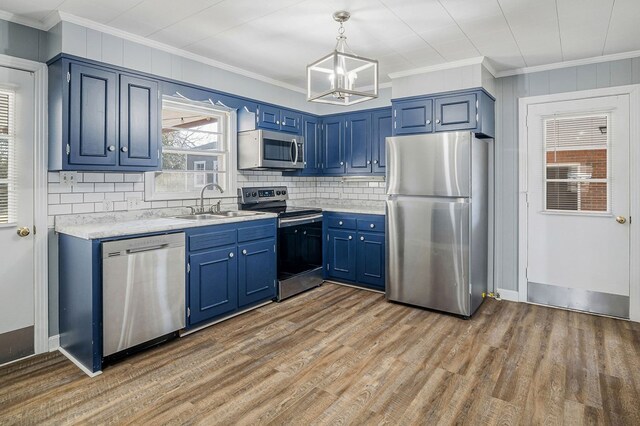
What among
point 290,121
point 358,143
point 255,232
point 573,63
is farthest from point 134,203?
point 573,63

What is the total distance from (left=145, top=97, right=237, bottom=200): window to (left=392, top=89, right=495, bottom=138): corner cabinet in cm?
188

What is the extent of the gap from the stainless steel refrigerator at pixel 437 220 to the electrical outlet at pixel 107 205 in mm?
2634

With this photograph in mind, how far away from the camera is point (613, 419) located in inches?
81.5

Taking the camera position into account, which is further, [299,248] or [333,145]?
[333,145]

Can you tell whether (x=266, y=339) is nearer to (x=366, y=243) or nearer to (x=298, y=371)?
(x=298, y=371)

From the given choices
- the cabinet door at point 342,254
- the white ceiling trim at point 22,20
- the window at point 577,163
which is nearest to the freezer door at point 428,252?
the cabinet door at point 342,254

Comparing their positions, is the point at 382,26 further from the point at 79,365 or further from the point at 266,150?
the point at 79,365

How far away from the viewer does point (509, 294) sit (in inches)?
164

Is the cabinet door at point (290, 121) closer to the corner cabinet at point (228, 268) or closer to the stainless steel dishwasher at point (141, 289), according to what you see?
the corner cabinet at point (228, 268)

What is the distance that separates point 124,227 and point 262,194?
1967mm

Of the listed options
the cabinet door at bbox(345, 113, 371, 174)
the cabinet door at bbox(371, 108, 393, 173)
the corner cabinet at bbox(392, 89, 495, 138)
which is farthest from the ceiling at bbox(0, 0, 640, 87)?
the cabinet door at bbox(345, 113, 371, 174)

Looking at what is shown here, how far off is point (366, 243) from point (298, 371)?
214cm

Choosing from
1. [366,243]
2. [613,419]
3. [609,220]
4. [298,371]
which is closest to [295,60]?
[366,243]

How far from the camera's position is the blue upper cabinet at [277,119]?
14.0 feet
